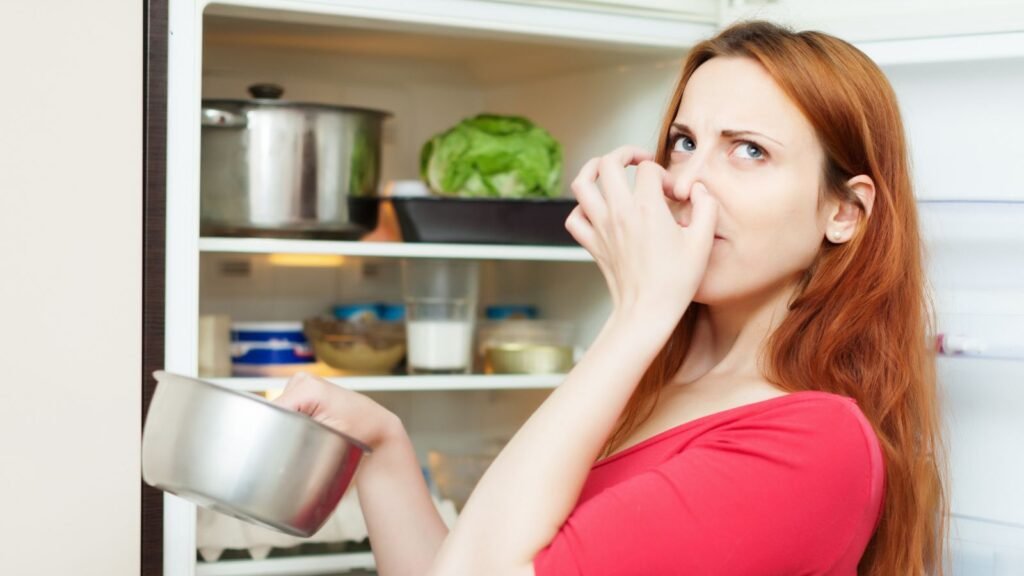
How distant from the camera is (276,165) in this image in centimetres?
150

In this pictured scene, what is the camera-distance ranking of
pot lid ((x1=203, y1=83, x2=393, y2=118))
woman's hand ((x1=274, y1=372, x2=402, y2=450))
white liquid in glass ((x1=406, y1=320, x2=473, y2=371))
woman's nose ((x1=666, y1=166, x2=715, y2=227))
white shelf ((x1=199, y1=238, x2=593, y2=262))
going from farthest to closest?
white liquid in glass ((x1=406, y1=320, x2=473, y2=371)) < pot lid ((x1=203, y1=83, x2=393, y2=118)) < white shelf ((x1=199, y1=238, x2=593, y2=262)) < woman's hand ((x1=274, y1=372, x2=402, y2=450)) < woman's nose ((x1=666, y1=166, x2=715, y2=227))

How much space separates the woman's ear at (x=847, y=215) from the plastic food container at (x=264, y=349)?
0.84 meters

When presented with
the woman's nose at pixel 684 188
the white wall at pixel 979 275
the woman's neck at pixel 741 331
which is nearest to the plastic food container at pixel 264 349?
the woman's neck at pixel 741 331

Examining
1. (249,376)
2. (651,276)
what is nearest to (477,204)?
(249,376)

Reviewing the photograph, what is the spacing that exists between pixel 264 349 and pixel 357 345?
13 cm

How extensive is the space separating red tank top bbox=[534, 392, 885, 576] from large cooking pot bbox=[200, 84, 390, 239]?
72 cm

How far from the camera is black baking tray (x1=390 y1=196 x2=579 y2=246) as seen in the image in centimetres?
156

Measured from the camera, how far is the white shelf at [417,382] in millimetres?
1422

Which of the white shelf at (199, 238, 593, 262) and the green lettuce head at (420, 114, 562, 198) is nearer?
the white shelf at (199, 238, 593, 262)

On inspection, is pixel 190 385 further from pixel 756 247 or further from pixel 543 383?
pixel 543 383

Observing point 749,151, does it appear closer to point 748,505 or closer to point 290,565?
point 748,505

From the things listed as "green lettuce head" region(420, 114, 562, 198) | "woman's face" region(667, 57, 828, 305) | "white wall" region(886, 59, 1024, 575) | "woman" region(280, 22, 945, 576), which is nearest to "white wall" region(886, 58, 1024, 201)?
"white wall" region(886, 59, 1024, 575)

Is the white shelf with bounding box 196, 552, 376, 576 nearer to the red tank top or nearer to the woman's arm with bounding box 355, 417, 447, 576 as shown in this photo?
the woman's arm with bounding box 355, 417, 447, 576

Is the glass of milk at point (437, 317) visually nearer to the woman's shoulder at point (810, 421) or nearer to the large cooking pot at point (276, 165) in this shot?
the large cooking pot at point (276, 165)
